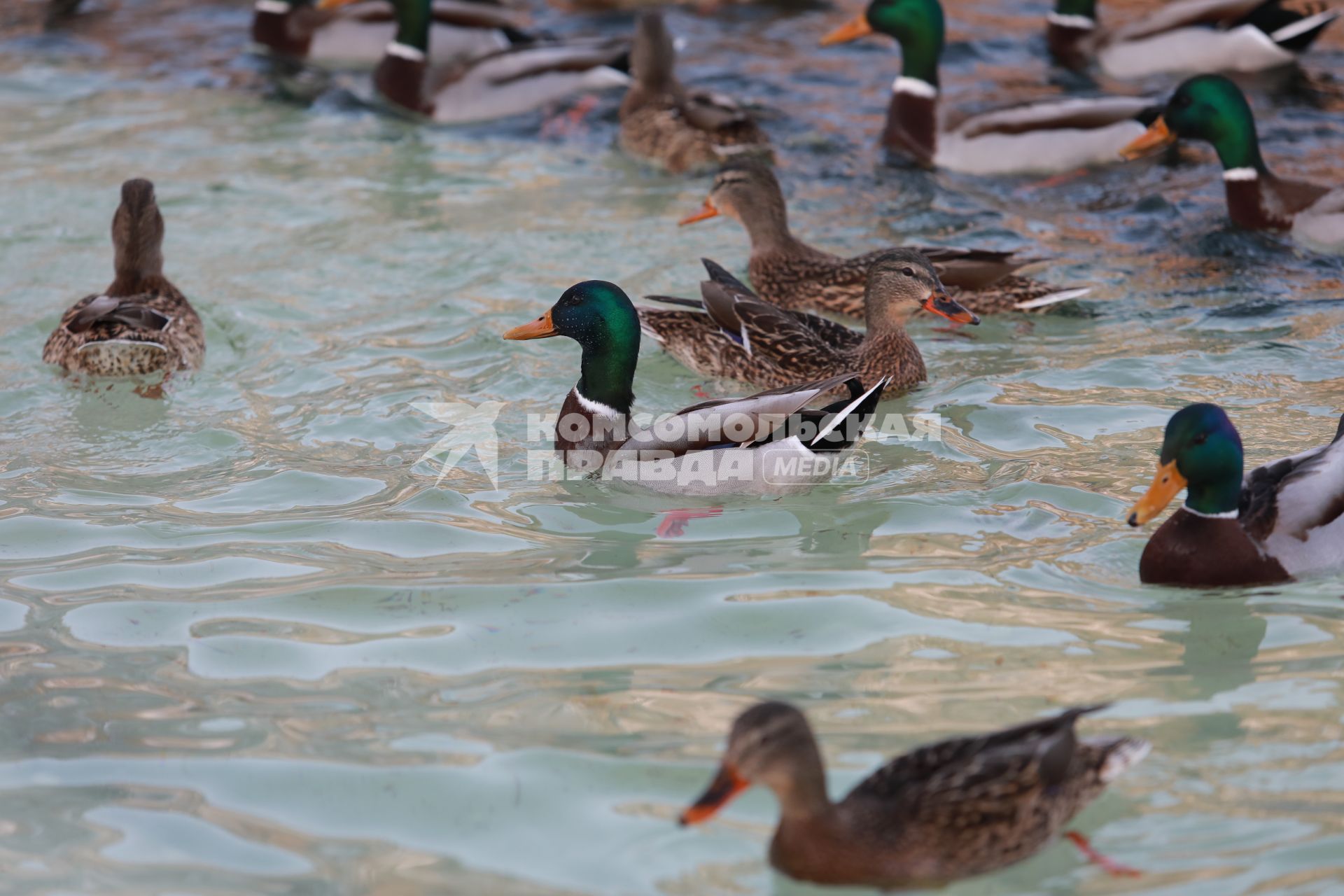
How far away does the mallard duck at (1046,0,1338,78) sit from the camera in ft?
37.8

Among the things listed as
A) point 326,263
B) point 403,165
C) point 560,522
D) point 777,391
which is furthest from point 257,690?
point 403,165

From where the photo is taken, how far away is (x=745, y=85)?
1183 cm

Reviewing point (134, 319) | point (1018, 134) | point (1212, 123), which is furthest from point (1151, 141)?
point (134, 319)

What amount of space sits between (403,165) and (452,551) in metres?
5.54

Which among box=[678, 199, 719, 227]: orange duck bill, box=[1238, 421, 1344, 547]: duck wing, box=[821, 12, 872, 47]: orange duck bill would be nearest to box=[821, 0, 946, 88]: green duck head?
box=[821, 12, 872, 47]: orange duck bill

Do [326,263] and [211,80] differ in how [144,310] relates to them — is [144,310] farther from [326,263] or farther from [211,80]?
[211,80]

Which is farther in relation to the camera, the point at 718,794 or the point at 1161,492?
the point at 1161,492

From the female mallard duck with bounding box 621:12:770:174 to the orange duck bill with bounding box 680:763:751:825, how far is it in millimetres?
6975

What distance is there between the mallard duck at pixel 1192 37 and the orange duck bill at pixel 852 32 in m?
1.92

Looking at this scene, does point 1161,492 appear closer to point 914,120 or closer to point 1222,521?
point 1222,521

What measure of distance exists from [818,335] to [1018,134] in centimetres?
324

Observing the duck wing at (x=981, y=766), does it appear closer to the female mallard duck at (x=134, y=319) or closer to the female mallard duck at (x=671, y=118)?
the female mallard duck at (x=134, y=319)

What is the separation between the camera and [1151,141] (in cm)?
939

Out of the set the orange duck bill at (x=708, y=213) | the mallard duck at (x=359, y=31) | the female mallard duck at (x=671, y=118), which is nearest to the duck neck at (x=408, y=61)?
the mallard duck at (x=359, y=31)
